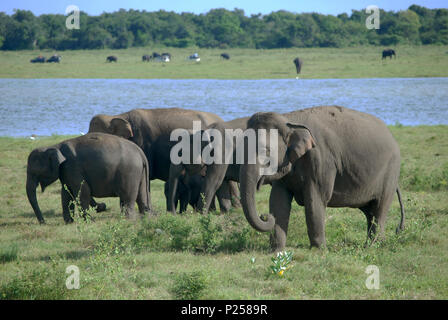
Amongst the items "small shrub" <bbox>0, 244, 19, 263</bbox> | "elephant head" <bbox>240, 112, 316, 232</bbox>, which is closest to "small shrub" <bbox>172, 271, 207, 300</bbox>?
"elephant head" <bbox>240, 112, 316, 232</bbox>

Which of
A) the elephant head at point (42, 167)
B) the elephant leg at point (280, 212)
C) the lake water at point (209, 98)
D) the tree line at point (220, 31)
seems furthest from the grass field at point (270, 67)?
the elephant leg at point (280, 212)

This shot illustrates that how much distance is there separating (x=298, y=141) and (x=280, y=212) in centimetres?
87

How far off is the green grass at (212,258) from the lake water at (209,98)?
14.1m

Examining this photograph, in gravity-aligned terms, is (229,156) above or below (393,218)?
above

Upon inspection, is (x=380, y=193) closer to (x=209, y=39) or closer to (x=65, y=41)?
(x=65, y=41)

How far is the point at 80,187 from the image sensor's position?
31.1ft

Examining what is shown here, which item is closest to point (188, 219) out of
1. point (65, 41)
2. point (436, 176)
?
point (436, 176)

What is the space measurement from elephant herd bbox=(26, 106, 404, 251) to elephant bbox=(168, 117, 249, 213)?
0.01m

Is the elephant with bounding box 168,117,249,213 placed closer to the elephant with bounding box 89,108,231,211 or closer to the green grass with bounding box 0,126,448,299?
the green grass with bounding box 0,126,448,299

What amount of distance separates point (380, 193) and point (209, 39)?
227 ft

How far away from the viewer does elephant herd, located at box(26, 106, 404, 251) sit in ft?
23.5

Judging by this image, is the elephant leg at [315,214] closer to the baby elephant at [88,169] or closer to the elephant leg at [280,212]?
the elephant leg at [280,212]

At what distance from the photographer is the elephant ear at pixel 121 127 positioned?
11500mm
